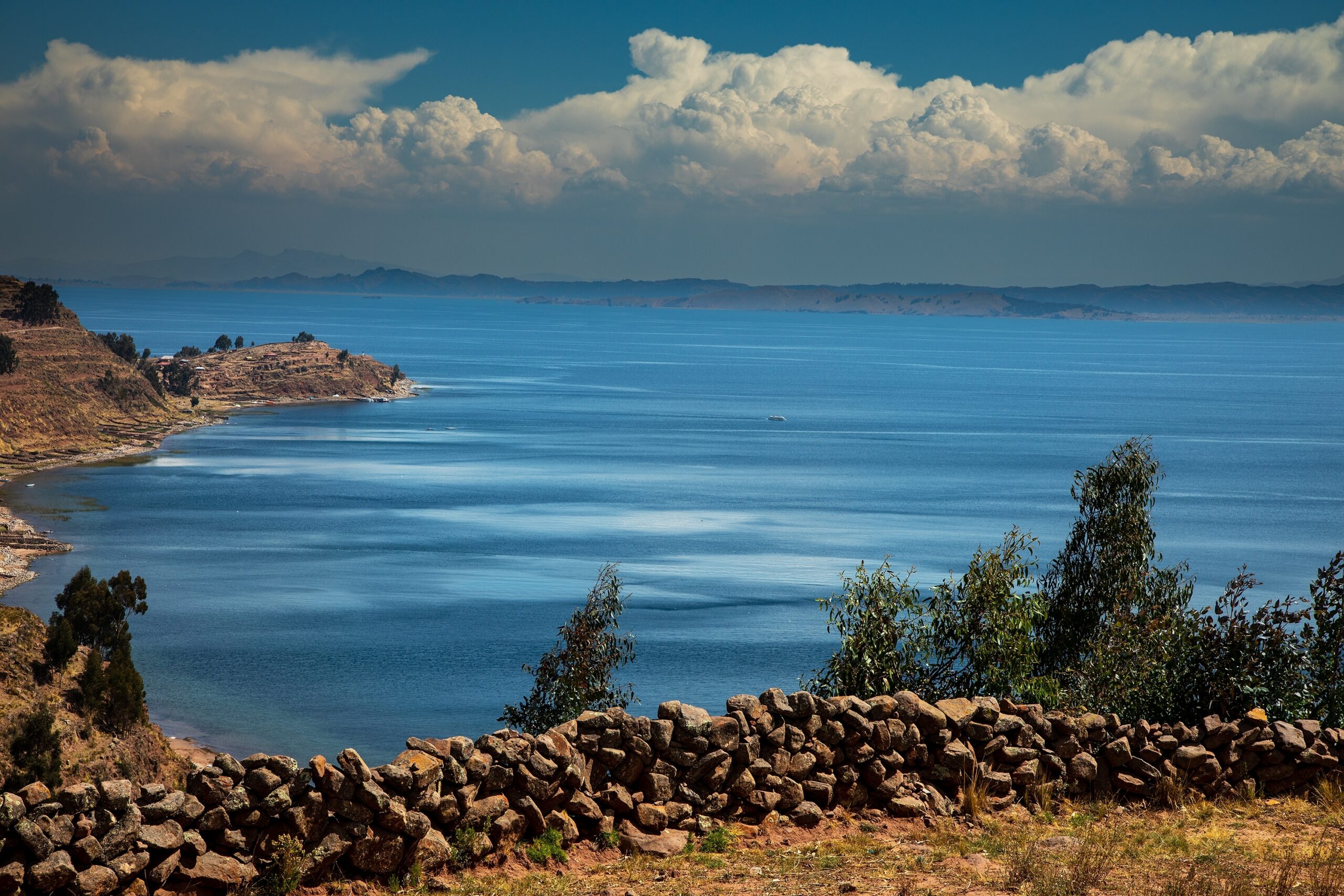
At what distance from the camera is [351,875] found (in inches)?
541

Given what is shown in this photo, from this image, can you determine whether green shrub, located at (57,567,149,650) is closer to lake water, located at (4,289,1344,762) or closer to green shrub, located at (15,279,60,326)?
lake water, located at (4,289,1344,762)

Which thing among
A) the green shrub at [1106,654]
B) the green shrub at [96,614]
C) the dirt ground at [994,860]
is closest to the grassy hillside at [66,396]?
the green shrub at [96,614]

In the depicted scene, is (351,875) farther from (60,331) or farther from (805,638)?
(60,331)

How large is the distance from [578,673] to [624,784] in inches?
598

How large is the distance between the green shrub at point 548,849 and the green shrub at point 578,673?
1507cm

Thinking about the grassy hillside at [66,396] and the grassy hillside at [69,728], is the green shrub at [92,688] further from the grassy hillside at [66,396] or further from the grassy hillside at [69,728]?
the grassy hillside at [66,396]

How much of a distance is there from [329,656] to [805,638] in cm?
2880

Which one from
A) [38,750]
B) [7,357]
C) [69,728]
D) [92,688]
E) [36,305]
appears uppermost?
[36,305]

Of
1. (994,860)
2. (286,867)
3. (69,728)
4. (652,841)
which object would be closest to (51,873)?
(286,867)

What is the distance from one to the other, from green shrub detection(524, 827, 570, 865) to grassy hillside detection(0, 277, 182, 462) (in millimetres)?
137599

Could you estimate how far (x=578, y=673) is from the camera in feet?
100

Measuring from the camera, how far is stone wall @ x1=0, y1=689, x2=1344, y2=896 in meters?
12.5

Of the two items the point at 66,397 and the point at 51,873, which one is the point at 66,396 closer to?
the point at 66,397

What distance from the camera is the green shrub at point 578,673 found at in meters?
30.3
